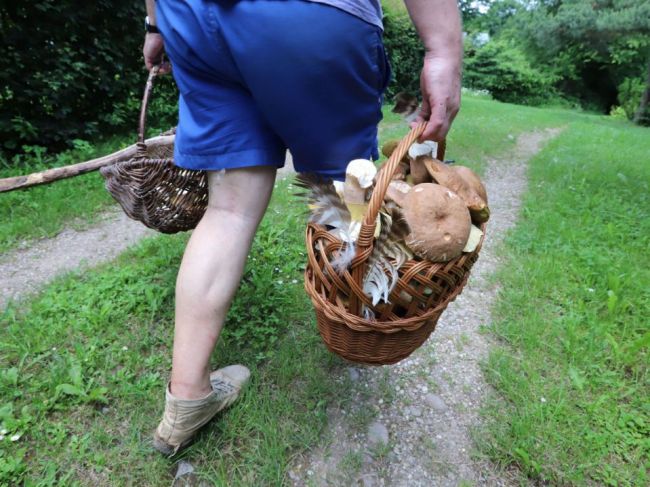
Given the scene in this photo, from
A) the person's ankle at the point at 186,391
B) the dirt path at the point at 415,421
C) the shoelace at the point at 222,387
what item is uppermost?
the person's ankle at the point at 186,391

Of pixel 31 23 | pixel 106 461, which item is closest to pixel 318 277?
pixel 106 461

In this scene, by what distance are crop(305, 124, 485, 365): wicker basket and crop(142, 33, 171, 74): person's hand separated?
1.25 metres

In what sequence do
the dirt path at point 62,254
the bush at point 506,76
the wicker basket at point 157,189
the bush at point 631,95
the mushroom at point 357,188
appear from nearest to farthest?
the mushroom at point 357,188
the wicker basket at point 157,189
the dirt path at point 62,254
the bush at point 631,95
the bush at point 506,76

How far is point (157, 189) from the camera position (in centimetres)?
165

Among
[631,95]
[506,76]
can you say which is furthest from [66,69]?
[506,76]

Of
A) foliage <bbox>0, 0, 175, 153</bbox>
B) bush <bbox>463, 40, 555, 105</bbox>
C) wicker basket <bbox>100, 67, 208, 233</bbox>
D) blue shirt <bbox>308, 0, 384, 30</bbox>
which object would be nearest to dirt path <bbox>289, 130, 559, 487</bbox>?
wicker basket <bbox>100, 67, 208, 233</bbox>

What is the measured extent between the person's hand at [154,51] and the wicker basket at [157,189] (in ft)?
0.13

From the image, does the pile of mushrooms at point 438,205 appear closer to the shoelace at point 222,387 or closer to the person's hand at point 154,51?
the shoelace at point 222,387

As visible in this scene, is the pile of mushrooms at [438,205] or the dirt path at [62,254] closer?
the pile of mushrooms at [438,205]

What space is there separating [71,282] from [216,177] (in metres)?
1.31

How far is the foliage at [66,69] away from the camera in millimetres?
3543

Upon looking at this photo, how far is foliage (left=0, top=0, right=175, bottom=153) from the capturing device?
11.6ft

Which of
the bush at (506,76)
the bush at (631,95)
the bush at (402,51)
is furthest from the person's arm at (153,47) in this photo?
the bush at (506,76)

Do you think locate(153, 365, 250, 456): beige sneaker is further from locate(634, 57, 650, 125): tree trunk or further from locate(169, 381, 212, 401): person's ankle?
locate(634, 57, 650, 125): tree trunk
